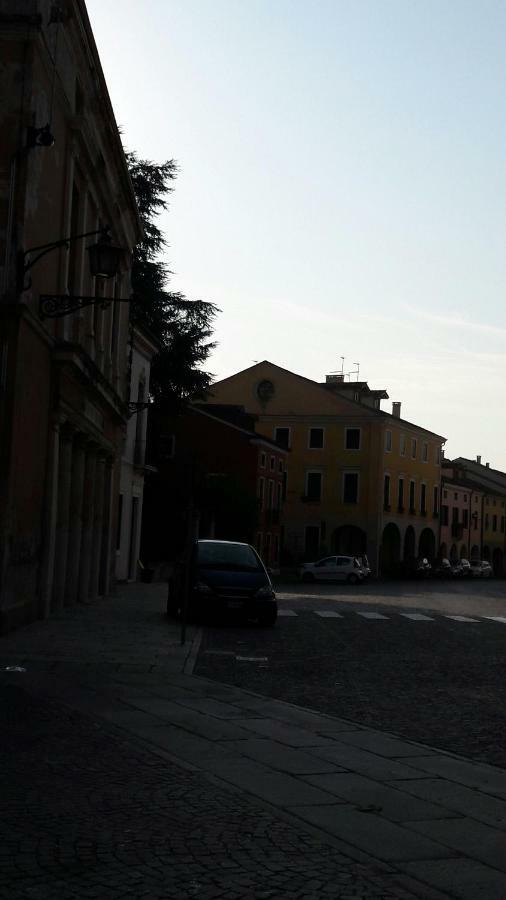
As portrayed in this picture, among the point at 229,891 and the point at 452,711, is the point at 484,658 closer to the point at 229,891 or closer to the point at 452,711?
the point at 452,711

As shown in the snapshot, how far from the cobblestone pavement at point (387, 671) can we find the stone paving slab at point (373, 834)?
7.60 feet

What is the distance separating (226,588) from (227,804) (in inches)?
587

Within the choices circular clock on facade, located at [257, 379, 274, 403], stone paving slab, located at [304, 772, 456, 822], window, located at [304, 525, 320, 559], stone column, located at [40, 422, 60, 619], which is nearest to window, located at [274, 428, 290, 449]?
circular clock on facade, located at [257, 379, 274, 403]

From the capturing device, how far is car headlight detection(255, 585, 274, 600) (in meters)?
21.7

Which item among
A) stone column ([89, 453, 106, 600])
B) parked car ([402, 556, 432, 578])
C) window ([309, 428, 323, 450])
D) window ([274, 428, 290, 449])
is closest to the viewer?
stone column ([89, 453, 106, 600])

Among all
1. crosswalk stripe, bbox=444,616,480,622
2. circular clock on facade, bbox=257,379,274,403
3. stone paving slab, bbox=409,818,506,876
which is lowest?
crosswalk stripe, bbox=444,616,480,622

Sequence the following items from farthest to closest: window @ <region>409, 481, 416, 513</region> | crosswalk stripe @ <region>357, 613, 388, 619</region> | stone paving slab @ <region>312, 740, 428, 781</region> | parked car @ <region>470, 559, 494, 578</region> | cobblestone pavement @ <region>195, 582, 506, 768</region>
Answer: parked car @ <region>470, 559, 494, 578</region> → window @ <region>409, 481, 416, 513</region> → crosswalk stripe @ <region>357, 613, 388, 619</region> → cobblestone pavement @ <region>195, 582, 506, 768</region> → stone paving slab @ <region>312, 740, 428, 781</region>

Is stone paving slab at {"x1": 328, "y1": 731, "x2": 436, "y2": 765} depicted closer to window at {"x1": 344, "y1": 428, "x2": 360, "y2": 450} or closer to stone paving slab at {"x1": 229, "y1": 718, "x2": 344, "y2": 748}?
stone paving slab at {"x1": 229, "y1": 718, "x2": 344, "y2": 748}

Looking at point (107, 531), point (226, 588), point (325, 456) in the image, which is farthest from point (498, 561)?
point (226, 588)

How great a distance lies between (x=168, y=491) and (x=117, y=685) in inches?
1749

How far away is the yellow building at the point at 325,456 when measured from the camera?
83125 millimetres

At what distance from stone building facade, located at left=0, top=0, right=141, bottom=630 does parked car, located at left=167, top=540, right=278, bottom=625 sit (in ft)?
8.41

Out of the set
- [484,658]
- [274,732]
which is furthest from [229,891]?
[484,658]

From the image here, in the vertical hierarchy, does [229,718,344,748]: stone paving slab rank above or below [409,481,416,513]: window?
below
